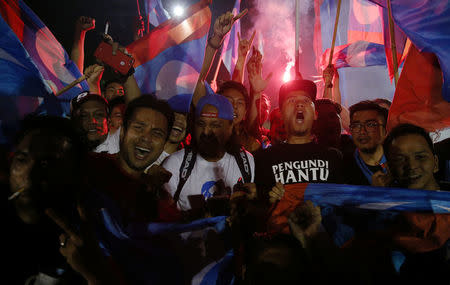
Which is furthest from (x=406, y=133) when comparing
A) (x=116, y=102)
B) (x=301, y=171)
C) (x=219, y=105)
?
(x=116, y=102)

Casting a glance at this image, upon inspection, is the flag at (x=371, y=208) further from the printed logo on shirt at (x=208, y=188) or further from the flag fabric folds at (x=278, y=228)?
the printed logo on shirt at (x=208, y=188)

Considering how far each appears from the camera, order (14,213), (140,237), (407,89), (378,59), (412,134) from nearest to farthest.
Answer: (14,213) → (140,237) → (412,134) → (407,89) → (378,59)

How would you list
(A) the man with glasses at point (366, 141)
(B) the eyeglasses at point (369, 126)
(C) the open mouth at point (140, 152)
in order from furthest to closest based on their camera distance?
(B) the eyeglasses at point (369, 126) < (A) the man with glasses at point (366, 141) < (C) the open mouth at point (140, 152)

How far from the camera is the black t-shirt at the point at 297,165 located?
9.53ft

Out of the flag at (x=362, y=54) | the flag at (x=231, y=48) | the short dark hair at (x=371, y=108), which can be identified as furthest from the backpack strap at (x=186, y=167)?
the flag at (x=362, y=54)

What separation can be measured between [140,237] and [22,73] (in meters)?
2.72

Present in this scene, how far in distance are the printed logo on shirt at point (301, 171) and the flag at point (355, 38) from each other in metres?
4.66

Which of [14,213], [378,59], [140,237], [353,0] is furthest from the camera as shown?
[353,0]

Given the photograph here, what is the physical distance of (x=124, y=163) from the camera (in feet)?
9.09

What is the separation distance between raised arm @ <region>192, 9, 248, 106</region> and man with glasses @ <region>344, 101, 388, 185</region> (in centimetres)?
222

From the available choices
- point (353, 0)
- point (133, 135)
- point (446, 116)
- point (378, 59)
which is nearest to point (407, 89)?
point (446, 116)

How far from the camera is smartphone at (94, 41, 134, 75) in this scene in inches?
148

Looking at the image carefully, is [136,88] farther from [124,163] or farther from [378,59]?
[378,59]

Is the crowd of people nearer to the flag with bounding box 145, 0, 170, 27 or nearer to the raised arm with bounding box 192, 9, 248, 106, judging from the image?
the raised arm with bounding box 192, 9, 248, 106
